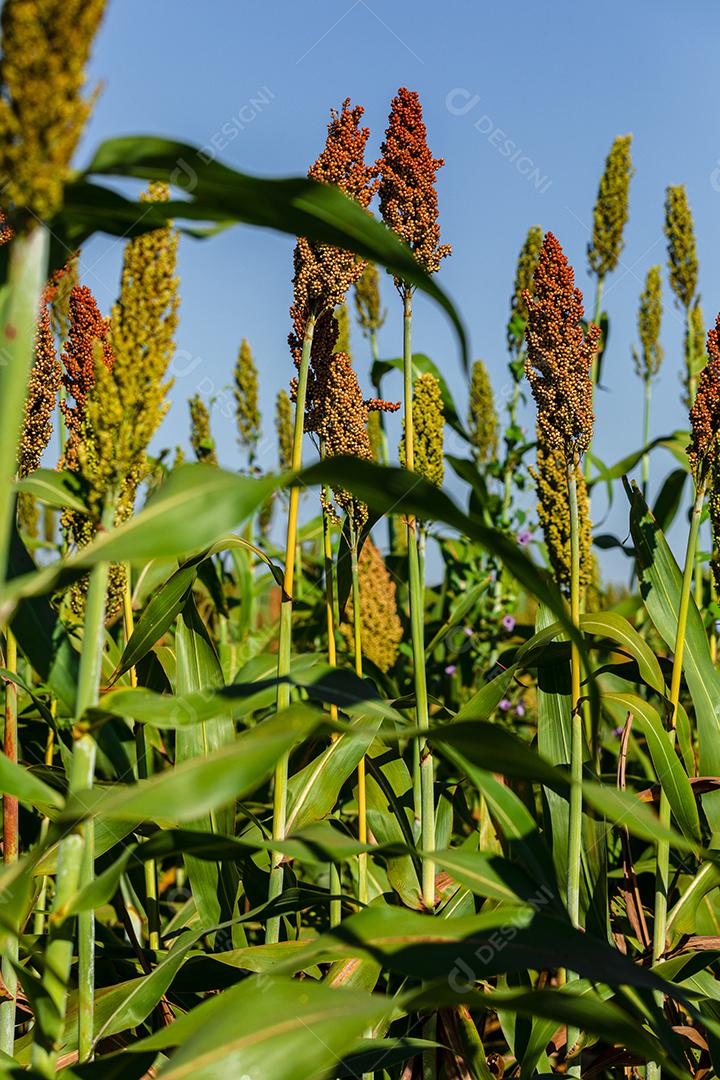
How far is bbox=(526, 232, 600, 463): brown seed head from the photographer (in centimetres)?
184

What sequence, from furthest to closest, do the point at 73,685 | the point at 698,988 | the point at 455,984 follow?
the point at 698,988 → the point at 73,685 → the point at 455,984

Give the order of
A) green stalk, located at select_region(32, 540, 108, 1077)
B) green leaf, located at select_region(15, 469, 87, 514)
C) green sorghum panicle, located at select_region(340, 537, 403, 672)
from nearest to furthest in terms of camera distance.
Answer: green stalk, located at select_region(32, 540, 108, 1077) → green leaf, located at select_region(15, 469, 87, 514) → green sorghum panicle, located at select_region(340, 537, 403, 672)

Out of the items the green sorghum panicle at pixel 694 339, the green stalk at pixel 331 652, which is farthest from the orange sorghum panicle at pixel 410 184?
the green sorghum panicle at pixel 694 339

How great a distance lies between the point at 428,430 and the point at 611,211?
9.04 feet

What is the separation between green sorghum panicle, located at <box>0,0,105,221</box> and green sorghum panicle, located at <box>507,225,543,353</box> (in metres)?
3.50

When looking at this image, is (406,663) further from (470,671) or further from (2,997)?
(2,997)

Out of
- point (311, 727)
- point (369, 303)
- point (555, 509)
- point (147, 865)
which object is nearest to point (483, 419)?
point (369, 303)

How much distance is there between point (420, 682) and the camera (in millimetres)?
1644

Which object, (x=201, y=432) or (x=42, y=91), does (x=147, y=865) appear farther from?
(x=201, y=432)

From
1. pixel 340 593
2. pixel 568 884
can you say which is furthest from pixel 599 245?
pixel 568 884

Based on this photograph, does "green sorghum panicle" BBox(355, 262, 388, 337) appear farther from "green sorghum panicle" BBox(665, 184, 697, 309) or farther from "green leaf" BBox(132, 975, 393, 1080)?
"green leaf" BBox(132, 975, 393, 1080)

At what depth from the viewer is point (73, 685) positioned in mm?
1307

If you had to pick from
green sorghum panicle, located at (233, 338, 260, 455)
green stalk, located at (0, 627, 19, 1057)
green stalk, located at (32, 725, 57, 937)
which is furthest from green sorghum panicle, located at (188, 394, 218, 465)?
green stalk, located at (0, 627, 19, 1057)

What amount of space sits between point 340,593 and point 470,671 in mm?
2225
